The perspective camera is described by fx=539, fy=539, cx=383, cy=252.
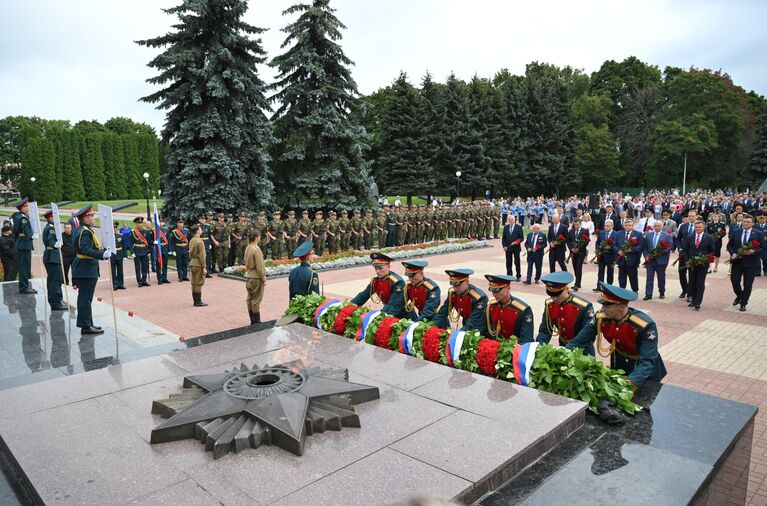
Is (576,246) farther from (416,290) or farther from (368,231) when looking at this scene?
(368,231)

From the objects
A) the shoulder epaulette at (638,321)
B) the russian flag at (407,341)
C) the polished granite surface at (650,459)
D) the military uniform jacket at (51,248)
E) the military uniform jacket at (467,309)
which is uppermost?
the military uniform jacket at (51,248)

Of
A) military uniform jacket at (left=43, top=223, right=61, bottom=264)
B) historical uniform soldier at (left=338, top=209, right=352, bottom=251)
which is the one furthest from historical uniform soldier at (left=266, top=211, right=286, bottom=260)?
military uniform jacket at (left=43, top=223, right=61, bottom=264)

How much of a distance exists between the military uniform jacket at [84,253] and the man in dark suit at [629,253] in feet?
35.3

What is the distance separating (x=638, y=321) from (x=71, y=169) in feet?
210

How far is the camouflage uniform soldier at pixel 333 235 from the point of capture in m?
20.2

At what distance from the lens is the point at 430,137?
39375 millimetres

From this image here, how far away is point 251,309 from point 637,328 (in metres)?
6.29

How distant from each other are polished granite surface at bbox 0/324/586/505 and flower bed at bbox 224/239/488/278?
8931mm

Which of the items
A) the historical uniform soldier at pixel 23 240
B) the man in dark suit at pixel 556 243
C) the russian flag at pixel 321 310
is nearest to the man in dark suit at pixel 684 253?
the man in dark suit at pixel 556 243

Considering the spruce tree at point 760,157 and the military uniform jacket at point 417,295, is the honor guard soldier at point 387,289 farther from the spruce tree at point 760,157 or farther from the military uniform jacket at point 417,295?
the spruce tree at point 760,157

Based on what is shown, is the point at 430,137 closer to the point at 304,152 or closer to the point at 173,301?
the point at 304,152

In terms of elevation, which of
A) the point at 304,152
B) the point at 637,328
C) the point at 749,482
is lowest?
the point at 749,482

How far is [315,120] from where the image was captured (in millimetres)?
23703

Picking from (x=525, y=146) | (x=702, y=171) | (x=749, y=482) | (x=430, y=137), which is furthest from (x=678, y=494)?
(x=702, y=171)
